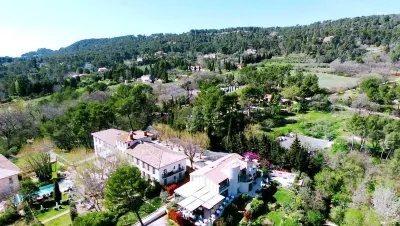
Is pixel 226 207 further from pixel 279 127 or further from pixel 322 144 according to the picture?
pixel 279 127

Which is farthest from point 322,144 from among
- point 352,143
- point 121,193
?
point 121,193

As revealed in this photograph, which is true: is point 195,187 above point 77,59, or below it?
below

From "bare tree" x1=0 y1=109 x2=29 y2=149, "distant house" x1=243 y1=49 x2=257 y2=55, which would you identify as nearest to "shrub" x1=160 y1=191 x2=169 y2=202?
"bare tree" x1=0 y1=109 x2=29 y2=149

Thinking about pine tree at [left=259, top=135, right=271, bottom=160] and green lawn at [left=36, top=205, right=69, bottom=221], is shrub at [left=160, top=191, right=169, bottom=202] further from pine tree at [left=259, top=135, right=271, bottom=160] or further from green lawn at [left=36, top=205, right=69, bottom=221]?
pine tree at [left=259, top=135, right=271, bottom=160]

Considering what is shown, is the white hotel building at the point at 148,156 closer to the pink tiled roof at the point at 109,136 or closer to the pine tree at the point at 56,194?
the pink tiled roof at the point at 109,136

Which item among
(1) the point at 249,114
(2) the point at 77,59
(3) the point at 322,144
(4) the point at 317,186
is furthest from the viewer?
(2) the point at 77,59

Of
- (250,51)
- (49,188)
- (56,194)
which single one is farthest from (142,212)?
(250,51)

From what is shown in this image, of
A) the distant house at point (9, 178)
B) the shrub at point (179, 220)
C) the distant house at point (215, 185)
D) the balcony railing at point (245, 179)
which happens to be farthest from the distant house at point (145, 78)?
the shrub at point (179, 220)
